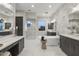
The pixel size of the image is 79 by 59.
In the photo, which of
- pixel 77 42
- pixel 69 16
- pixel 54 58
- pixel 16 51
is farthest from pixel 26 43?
pixel 54 58

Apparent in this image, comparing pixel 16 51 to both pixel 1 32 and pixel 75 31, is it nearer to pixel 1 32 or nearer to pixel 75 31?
pixel 1 32

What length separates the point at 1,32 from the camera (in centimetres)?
349

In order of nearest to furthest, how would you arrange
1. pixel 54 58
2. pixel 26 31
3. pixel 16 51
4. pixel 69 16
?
pixel 54 58, pixel 16 51, pixel 69 16, pixel 26 31

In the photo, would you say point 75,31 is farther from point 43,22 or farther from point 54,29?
point 54,29

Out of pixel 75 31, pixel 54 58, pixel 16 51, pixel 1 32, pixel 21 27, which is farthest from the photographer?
pixel 21 27

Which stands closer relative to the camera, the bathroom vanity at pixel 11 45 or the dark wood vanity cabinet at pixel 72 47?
the bathroom vanity at pixel 11 45

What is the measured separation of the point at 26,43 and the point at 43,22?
5.60 feet

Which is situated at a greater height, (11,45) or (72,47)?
(11,45)

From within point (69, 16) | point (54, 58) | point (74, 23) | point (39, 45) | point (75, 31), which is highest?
point (69, 16)

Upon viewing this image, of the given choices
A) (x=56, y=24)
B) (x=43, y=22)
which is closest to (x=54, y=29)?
(x=56, y=24)

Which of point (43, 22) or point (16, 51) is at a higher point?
point (43, 22)

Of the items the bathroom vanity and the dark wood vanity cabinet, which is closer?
the bathroom vanity

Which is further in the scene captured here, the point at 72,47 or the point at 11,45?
the point at 72,47

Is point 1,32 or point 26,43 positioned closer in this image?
point 1,32
